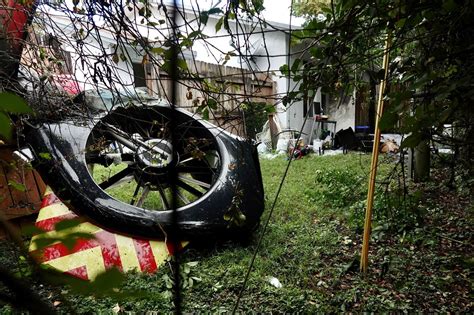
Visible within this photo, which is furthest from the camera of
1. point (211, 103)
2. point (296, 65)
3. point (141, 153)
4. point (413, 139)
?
point (141, 153)

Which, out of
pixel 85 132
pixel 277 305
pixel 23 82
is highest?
pixel 23 82

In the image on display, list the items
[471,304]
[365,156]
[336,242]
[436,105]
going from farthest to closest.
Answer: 1. [365,156]
2. [336,242]
3. [471,304]
4. [436,105]

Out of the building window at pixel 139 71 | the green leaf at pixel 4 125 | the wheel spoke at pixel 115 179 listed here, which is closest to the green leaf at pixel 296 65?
the building window at pixel 139 71

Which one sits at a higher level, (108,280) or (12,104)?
(12,104)

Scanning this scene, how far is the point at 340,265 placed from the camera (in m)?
2.55

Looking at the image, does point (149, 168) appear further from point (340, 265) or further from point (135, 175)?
point (340, 265)

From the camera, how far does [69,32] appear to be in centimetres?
205

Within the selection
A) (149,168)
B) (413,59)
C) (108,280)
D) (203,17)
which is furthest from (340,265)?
(108,280)

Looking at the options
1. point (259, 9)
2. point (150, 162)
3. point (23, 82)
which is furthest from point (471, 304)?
point (23, 82)

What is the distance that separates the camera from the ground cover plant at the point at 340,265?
205cm

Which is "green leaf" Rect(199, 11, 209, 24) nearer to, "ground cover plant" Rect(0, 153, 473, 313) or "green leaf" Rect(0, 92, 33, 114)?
"green leaf" Rect(0, 92, 33, 114)

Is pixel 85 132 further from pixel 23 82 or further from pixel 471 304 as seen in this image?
pixel 471 304

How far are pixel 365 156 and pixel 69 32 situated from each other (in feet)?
18.7

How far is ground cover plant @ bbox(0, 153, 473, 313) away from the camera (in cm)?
205
